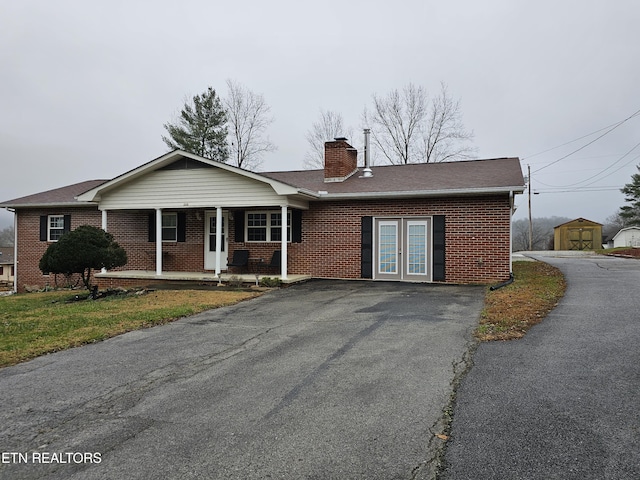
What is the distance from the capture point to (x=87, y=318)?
828 centimetres

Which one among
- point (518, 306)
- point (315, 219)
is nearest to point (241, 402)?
point (518, 306)

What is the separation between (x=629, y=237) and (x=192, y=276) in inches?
1804

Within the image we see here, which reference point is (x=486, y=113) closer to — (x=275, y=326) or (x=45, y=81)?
(x=45, y=81)

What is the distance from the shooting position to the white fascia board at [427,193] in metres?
12.0

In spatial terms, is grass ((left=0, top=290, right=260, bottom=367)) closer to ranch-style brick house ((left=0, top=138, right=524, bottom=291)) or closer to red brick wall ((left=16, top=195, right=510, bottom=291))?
ranch-style brick house ((left=0, top=138, right=524, bottom=291))

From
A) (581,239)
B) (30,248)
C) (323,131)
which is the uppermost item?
(323,131)

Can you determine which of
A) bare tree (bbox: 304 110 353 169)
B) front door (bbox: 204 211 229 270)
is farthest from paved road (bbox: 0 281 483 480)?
bare tree (bbox: 304 110 353 169)

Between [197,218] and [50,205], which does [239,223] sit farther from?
[50,205]

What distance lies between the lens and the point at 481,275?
12914 mm

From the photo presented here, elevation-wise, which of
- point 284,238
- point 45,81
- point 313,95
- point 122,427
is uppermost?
point 313,95

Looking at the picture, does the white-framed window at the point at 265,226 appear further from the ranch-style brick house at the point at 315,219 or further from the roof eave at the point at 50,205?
the roof eave at the point at 50,205

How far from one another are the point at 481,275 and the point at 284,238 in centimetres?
577

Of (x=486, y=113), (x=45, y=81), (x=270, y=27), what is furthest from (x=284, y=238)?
(x=486, y=113)

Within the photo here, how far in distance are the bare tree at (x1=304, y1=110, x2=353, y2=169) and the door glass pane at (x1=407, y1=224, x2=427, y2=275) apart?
22393 millimetres
